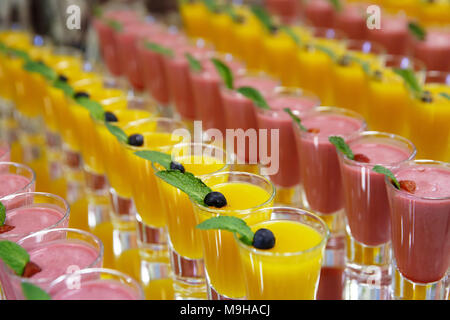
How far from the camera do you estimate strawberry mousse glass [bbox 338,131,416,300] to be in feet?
4.75

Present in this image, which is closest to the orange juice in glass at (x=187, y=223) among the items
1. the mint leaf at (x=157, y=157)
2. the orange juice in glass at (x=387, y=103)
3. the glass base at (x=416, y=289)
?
the mint leaf at (x=157, y=157)

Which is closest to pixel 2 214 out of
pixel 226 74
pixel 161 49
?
pixel 226 74

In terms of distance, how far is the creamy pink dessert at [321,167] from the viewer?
64.0 inches

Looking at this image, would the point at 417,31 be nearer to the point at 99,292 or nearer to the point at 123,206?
the point at 123,206

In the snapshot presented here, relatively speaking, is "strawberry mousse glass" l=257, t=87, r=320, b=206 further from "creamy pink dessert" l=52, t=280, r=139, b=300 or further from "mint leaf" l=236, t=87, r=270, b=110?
"creamy pink dessert" l=52, t=280, r=139, b=300

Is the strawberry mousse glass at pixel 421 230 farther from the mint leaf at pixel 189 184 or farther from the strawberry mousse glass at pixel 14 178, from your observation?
the strawberry mousse glass at pixel 14 178

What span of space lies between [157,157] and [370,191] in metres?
0.56

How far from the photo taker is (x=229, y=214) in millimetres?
1236

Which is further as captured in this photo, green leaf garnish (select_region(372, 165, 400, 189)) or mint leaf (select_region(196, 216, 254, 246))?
green leaf garnish (select_region(372, 165, 400, 189))

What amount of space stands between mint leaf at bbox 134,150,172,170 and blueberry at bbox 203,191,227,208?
211mm

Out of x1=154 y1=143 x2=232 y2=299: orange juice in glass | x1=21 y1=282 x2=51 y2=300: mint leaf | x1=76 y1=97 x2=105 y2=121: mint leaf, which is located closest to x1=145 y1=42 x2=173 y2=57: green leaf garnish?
Result: x1=76 y1=97 x2=105 y2=121: mint leaf
